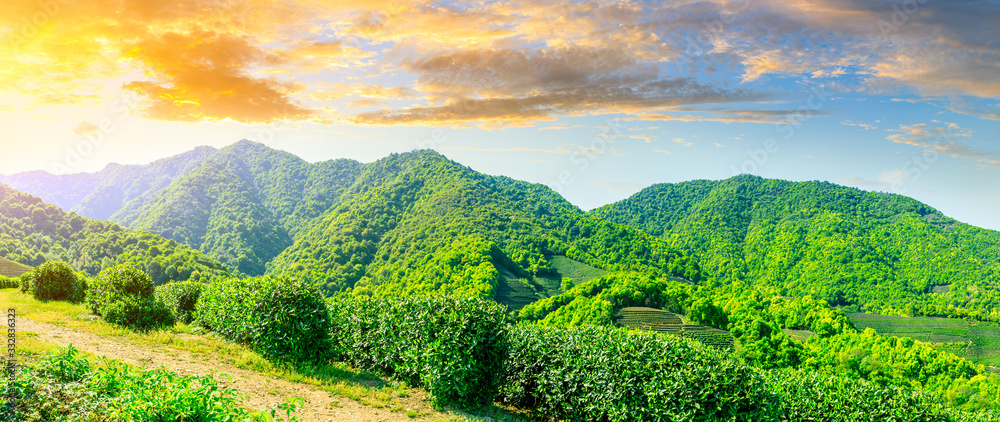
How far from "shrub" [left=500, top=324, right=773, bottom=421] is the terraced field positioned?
117ft

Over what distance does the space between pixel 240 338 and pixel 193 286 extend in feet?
20.3

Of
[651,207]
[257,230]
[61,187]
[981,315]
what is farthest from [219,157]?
[981,315]

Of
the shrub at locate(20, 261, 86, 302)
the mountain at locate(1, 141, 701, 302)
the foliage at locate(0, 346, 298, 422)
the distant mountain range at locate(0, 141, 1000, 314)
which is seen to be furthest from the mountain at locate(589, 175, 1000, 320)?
the shrub at locate(20, 261, 86, 302)

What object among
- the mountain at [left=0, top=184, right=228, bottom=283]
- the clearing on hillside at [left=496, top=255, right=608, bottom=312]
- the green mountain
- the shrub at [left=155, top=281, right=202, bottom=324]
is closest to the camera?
the shrub at [left=155, top=281, right=202, bottom=324]

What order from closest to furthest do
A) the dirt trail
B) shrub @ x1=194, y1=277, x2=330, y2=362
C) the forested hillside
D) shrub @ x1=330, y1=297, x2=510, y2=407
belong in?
the dirt trail
shrub @ x1=330, y1=297, x2=510, y2=407
shrub @ x1=194, y1=277, x2=330, y2=362
the forested hillside

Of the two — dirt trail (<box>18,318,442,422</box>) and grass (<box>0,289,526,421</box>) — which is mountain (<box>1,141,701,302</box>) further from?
dirt trail (<box>18,318,442,422</box>)

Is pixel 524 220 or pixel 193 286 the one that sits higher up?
pixel 524 220

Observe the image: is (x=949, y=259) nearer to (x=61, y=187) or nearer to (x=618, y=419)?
(x=618, y=419)

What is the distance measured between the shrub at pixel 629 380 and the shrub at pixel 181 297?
39.6 ft

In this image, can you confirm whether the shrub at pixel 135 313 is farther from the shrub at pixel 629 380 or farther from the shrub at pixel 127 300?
the shrub at pixel 629 380

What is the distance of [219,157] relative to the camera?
182m

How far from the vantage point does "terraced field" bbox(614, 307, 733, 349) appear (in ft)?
145

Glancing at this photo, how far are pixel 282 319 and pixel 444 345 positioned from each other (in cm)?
416

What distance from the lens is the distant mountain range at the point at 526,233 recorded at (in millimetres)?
81250
